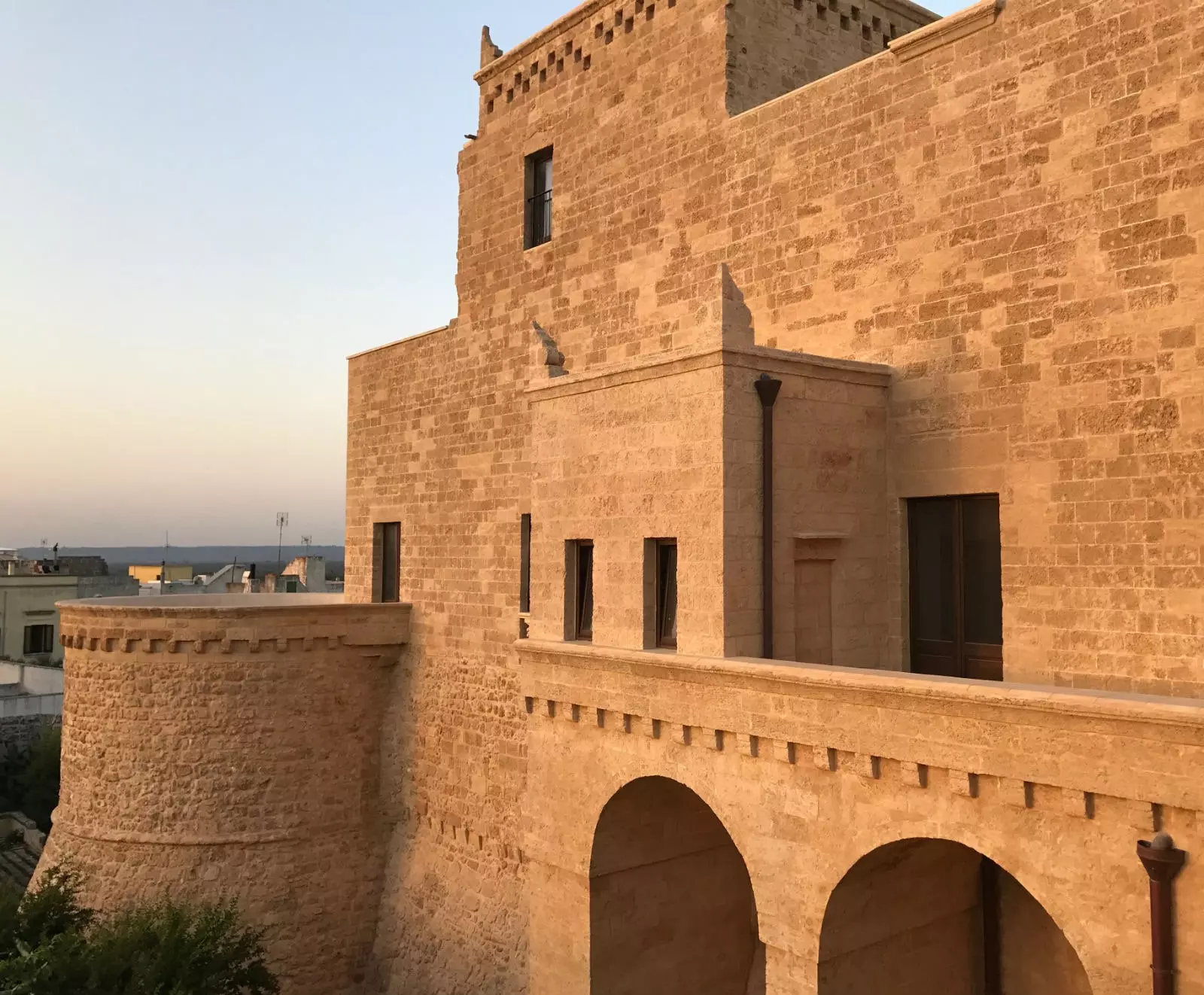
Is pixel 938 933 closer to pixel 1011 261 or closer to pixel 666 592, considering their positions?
pixel 666 592

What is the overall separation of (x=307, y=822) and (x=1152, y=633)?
12798 mm

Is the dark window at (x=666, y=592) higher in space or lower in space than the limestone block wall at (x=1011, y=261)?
lower

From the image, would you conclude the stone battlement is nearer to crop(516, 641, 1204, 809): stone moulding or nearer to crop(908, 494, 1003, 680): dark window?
crop(908, 494, 1003, 680): dark window

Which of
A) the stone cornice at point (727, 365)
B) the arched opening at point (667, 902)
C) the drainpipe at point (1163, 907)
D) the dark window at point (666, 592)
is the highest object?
the stone cornice at point (727, 365)

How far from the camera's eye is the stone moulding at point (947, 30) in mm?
9625

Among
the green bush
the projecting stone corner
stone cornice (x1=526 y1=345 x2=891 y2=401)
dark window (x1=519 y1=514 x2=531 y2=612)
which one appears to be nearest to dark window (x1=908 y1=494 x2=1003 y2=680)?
stone cornice (x1=526 y1=345 x2=891 y2=401)

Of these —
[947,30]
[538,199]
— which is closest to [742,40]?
[947,30]

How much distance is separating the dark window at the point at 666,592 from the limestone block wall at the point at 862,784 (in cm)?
55

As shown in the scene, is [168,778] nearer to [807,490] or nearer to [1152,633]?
[807,490]

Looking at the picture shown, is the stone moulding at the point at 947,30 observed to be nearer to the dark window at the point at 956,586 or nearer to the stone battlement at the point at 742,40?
the stone battlement at the point at 742,40

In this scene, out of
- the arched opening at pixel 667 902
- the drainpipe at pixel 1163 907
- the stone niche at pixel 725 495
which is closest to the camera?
the drainpipe at pixel 1163 907

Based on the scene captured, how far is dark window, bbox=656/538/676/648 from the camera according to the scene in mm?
10055

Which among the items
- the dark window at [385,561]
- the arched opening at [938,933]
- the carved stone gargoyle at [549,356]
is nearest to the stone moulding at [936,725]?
the arched opening at [938,933]

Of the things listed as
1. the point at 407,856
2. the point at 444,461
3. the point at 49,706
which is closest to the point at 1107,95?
the point at 444,461
